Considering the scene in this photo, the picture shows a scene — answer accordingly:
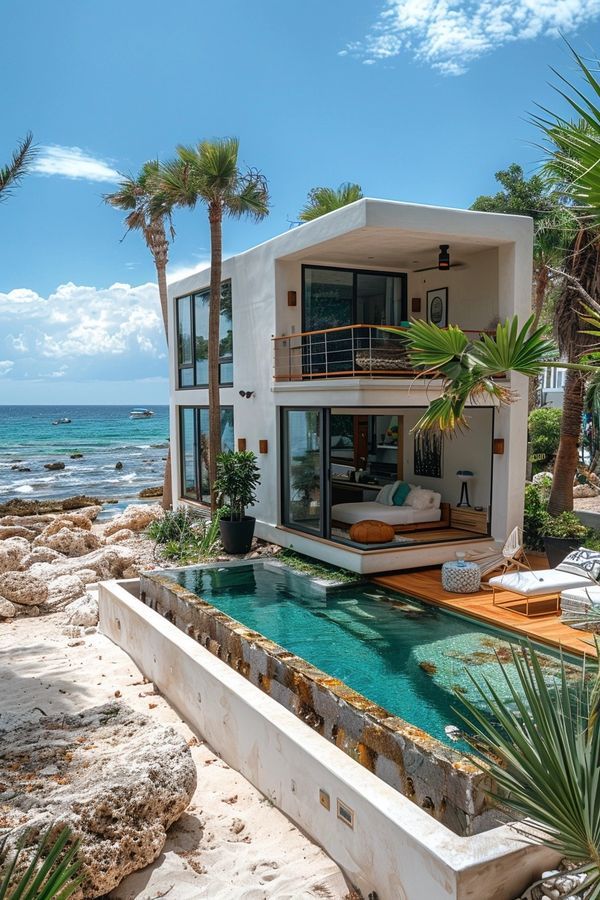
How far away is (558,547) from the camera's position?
12.0 m

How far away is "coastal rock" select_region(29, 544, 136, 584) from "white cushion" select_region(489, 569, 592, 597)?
829 centimetres

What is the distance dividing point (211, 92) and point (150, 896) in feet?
76.8

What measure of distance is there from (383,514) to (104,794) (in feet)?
29.7

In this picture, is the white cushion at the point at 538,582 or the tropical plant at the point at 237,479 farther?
the tropical plant at the point at 237,479

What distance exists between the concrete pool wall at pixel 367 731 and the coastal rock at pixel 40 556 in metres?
8.09

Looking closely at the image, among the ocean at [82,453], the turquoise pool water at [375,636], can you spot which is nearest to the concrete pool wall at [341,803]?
the turquoise pool water at [375,636]

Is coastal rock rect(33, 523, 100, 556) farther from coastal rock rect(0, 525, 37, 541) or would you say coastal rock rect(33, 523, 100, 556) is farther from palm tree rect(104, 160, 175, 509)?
palm tree rect(104, 160, 175, 509)

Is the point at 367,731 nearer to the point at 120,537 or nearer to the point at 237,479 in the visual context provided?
the point at 237,479

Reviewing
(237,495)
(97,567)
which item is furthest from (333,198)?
(97,567)

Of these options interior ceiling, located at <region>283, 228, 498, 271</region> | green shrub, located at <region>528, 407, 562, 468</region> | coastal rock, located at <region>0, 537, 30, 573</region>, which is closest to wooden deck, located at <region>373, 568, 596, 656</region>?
interior ceiling, located at <region>283, 228, 498, 271</region>

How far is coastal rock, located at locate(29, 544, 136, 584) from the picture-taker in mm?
14977

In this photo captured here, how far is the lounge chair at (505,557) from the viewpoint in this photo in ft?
37.7

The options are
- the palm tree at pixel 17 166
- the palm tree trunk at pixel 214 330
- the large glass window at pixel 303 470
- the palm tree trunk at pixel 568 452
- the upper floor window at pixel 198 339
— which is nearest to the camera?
the palm tree at pixel 17 166

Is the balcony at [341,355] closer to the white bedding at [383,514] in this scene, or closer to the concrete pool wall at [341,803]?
the white bedding at [383,514]
